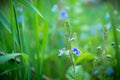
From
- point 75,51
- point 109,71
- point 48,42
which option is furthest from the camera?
point 48,42

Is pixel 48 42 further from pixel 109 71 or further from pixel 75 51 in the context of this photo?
pixel 75 51

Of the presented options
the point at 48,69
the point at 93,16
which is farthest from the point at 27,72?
the point at 93,16

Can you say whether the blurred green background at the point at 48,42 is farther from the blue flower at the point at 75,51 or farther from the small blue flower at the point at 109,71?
the blue flower at the point at 75,51

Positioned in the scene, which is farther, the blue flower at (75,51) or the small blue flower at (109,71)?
the small blue flower at (109,71)

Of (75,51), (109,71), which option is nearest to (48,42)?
(109,71)

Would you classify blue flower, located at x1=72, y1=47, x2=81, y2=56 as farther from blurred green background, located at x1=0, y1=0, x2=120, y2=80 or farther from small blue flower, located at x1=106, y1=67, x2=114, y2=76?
small blue flower, located at x1=106, y1=67, x2=114, y2=76

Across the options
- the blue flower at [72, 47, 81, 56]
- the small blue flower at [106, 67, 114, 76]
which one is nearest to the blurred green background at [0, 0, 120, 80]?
the small blue flower at [106, 67, 114, 76]

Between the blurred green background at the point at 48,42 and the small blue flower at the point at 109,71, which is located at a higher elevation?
the blurred green background at the point at 48,42

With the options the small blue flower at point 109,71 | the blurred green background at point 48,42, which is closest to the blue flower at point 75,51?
the blurred green background at point 48,42

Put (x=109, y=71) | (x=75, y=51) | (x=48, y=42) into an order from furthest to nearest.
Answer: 1. (x=48, y=42)
2. (x=109, y=71)
3. (x=75, y=51)

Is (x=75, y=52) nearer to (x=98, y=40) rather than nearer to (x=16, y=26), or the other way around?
(x=16, y=26)

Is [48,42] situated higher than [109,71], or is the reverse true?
[48,42]
